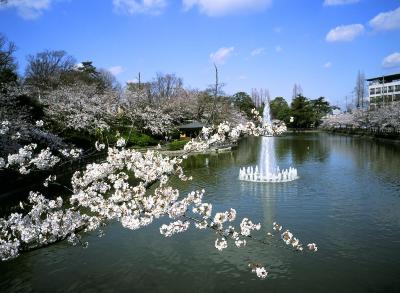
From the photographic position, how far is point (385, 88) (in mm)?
91375

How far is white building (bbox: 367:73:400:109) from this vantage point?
85938 mm

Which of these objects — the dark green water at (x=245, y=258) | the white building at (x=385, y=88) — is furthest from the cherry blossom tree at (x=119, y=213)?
the white building at (x=385, y=88)

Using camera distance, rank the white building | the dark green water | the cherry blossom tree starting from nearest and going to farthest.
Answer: the cherry blossom tree
the dark green water
the white building

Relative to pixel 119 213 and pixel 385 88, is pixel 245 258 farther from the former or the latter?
pixel 385 88

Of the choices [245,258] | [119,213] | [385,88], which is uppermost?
[385,88]

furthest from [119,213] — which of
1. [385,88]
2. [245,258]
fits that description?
[385,88]

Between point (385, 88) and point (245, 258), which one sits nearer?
point (245, 258)

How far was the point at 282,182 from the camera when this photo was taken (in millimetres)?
19531

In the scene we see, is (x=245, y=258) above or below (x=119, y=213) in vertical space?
below

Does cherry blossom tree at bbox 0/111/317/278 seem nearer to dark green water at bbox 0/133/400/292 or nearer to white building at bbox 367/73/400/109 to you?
dark green water at bbox 0/133/400/292

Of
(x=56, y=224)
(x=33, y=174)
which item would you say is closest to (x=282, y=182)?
(x=33, y=174)

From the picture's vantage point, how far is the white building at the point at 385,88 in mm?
85938

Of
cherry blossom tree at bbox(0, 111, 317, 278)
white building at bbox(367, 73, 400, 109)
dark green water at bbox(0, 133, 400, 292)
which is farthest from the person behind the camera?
white building at bbox(367, 73, 400, 109)

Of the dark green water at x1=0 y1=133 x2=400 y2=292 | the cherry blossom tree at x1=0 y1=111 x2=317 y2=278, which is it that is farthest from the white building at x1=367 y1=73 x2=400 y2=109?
the cherry blossom tree at x1=0 y1=111 x2=317 y2=278
